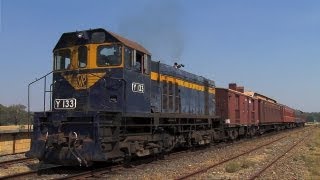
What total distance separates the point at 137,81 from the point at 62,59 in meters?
2.42

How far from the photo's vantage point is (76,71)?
43.3 ft

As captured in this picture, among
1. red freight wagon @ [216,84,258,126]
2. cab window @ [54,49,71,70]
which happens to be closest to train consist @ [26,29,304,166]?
cab window @ [54,49,71,70]

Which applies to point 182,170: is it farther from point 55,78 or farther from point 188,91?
point 188,91

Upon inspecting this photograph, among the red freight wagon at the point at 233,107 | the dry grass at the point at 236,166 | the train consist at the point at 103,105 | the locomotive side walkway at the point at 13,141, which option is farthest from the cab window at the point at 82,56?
the red freight wagon at the point at 233,107

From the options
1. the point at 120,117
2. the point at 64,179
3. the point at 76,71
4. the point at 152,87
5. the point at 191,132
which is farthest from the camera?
the point at 191,132

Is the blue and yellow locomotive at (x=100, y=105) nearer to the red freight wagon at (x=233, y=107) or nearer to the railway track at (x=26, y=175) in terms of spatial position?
the railway track at (x=26, y=175)

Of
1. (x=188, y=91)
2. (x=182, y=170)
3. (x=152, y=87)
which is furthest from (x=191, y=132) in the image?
(x=182, y=170)

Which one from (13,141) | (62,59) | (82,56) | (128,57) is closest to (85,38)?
(82,56)

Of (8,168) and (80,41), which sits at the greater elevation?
(80,41)

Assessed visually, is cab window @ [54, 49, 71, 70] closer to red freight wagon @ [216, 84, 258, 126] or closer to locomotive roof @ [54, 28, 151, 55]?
locomotive roof @ [54, 28, 151, 55]

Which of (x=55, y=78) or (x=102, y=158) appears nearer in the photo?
(x=102, y=158)

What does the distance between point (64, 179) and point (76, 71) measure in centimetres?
359

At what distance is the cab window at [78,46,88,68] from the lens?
13.1 metres

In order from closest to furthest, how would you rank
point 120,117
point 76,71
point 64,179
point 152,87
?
point 64,179 < point 120,117 < point 76,71 < point 152,87
